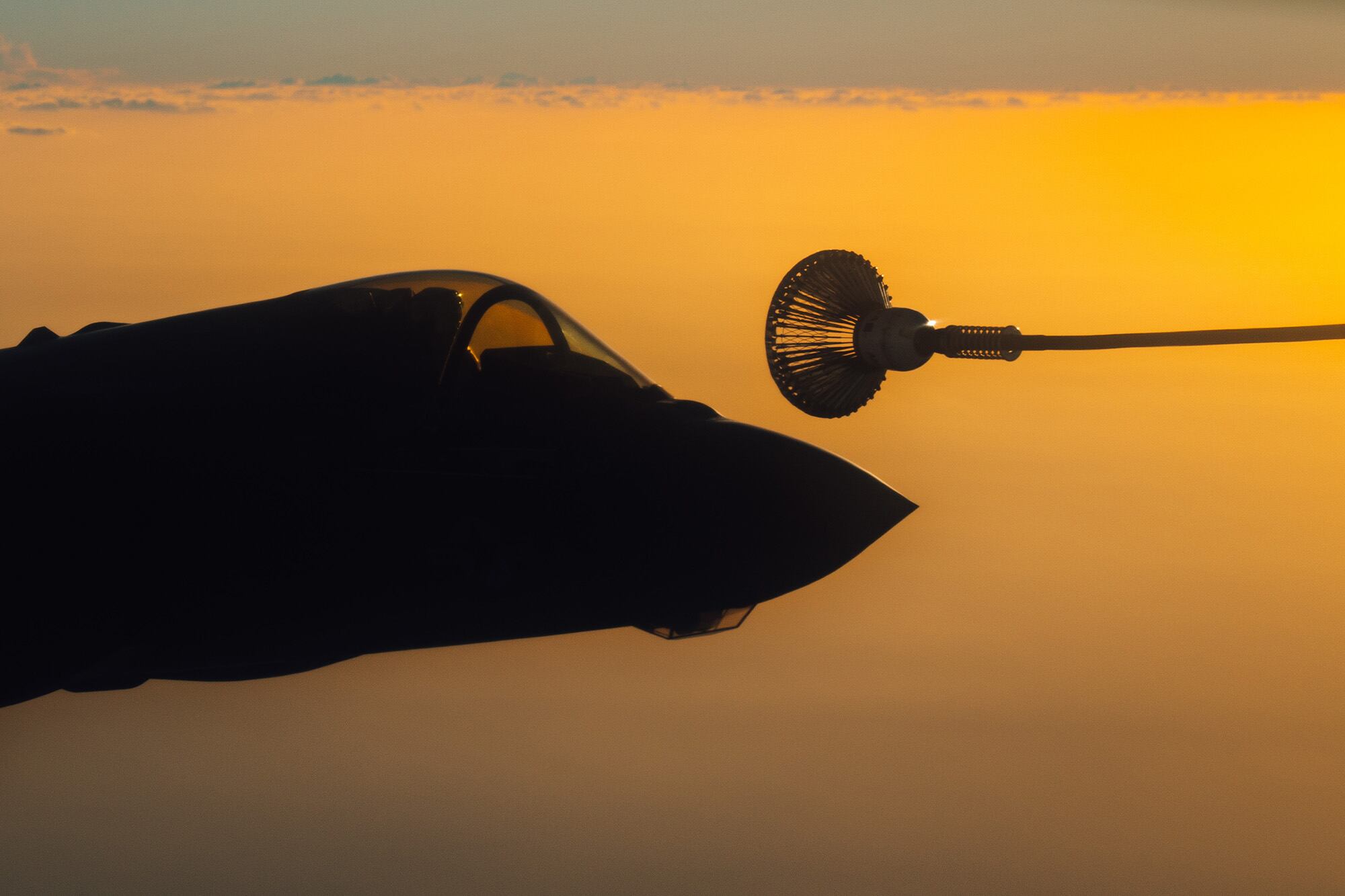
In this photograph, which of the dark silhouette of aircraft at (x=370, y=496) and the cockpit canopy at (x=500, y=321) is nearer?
the dark silhouette of aircraft at (x=370, y=496)

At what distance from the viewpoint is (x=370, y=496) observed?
15.6 m

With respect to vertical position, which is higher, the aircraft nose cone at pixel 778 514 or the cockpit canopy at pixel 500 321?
the cockpit canopy at pixel 500 321

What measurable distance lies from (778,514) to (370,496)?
4859mm

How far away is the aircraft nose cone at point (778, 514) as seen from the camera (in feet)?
54.2

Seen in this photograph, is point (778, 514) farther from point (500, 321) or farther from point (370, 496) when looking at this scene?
point (370, 496)

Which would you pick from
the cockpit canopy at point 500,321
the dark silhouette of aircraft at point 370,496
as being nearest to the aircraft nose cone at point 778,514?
the dark silhouette of aircraft at point 370,496

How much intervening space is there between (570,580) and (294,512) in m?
3.26

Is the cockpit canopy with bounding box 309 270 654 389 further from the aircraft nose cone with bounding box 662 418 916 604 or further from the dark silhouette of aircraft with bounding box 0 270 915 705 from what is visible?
the aircraft nose cone with bounding box 662 418 916 604

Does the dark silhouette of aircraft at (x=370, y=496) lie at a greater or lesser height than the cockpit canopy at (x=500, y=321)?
lesser

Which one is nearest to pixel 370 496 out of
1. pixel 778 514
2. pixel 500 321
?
pixel 500 321

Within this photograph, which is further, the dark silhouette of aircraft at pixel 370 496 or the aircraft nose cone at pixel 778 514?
the aircraft nose cone at pixel 778 514

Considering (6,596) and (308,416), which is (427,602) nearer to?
(308,416)

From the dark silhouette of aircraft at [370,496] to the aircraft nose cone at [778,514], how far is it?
1.0 inches

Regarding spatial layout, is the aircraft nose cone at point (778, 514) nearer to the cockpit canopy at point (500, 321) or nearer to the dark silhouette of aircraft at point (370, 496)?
the dark silhouette of aircraft at point (370, 496)
